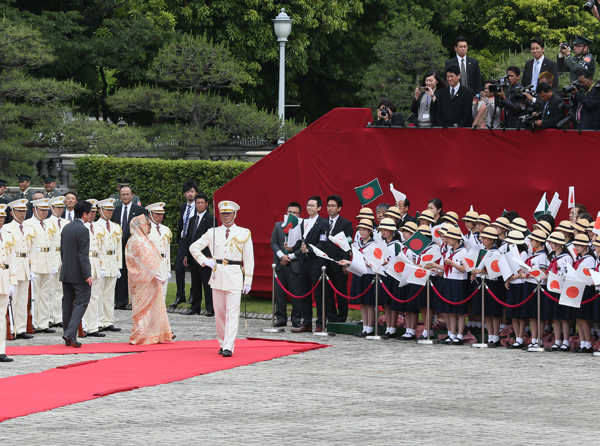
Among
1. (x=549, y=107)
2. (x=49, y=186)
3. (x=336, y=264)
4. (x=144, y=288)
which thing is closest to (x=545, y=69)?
(x=549, y=107)

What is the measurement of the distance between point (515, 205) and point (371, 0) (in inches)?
792

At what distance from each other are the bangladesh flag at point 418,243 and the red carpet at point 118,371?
5.93ft

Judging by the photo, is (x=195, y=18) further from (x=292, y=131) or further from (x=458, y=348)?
(x=458, y=348)

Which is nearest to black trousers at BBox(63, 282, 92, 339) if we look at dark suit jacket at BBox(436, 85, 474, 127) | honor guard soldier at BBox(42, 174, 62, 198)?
honor guard soldier at BBox(42, 174, 62, 198)

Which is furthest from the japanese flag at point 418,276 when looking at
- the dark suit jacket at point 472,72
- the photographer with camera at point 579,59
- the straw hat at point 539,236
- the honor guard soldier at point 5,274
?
the honor guard soldier at point 5,274

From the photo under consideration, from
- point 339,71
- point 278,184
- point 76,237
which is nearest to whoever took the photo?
point 76,237

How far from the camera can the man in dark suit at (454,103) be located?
13.7m

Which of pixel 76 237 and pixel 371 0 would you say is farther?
pixel 371 0

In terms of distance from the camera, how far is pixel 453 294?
12016 mm

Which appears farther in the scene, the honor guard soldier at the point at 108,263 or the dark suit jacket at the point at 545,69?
the dark suit jacket at the point at 545,69

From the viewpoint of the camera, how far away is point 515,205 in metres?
13.6

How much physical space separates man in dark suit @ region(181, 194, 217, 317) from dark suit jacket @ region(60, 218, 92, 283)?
3.42 m

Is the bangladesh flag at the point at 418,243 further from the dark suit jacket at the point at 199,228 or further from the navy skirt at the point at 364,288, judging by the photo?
the dark suit jacket at the point at 199,228

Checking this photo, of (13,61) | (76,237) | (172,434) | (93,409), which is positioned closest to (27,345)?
(76,237)
